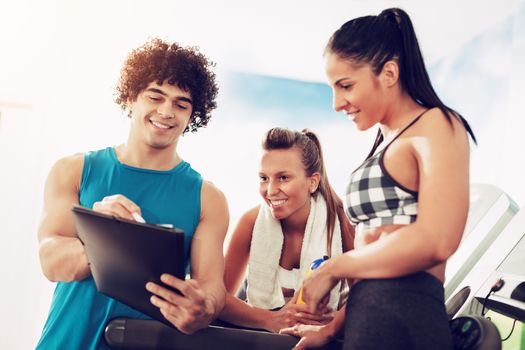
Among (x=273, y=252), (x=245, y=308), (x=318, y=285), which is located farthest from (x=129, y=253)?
(x=273, y=252)

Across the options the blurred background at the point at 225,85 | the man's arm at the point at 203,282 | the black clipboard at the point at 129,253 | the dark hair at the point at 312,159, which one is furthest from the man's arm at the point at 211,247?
the blurred background at the point at 225,85

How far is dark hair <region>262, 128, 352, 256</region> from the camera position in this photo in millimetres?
1781

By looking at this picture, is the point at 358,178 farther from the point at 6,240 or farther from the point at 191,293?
the point at 6,240

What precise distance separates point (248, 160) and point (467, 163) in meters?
3.34

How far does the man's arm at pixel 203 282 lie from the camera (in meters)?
0.97

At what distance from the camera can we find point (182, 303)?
0.98m

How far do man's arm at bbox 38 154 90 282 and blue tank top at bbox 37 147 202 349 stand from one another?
3 cm

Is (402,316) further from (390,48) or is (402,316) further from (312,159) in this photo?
(312,159)

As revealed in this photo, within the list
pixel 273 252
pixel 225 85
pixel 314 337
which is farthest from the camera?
pixel 225 85

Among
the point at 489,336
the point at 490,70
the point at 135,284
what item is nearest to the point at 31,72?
the point at 135,284

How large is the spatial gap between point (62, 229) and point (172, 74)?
1.69ft

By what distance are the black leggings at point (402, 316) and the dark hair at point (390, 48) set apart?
0.31 meters

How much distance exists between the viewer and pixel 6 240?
267 cm

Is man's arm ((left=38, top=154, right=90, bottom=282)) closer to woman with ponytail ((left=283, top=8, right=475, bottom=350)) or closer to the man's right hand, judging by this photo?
the man's right hand
